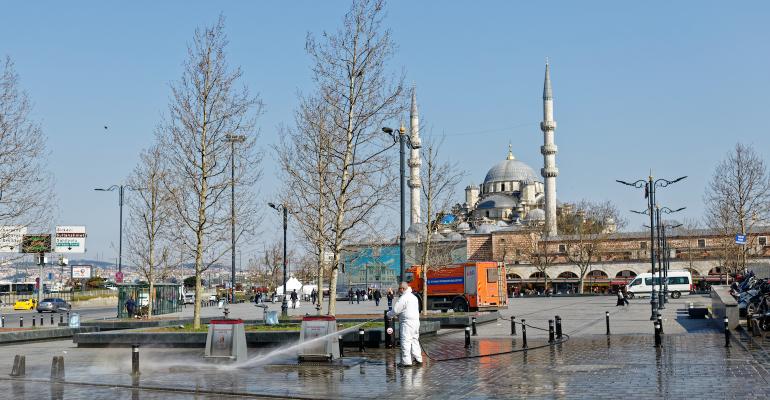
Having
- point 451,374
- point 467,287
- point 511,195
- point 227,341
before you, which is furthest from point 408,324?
point 511,195

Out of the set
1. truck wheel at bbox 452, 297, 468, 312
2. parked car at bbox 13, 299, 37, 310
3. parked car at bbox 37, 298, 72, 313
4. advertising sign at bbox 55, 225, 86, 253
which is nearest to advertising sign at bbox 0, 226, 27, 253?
truck wheel at bbox 452, 297, 468, 312

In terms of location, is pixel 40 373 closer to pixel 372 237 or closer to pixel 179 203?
pixel 179 203

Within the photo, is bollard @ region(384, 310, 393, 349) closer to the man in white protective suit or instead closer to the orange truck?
the man in white protective suit

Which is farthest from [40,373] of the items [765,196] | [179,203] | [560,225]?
[560,225]

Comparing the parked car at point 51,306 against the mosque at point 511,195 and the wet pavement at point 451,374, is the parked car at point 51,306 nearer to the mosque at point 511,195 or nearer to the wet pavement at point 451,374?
the wet pavement at point 451,374

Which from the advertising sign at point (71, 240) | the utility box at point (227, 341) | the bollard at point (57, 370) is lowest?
the bollard at point (57, 370)

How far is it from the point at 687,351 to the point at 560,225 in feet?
324

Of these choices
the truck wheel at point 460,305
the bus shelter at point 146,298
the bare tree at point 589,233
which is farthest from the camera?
the bare tree at point 589,233

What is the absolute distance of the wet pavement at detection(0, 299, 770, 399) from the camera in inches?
500

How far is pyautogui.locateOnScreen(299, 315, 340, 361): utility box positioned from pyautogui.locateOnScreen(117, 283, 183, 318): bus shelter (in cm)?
2040

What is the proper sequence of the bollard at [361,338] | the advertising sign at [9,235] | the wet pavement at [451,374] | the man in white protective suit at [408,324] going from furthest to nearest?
the advertising sign at [9,235], the bollard at [361,338], the man in white protective suit at [408,324], the wet pavement at [451,374]

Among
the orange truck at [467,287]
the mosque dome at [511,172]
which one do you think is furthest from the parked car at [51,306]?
the mosque dome at [511,172]

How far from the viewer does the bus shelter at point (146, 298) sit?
37.5 m

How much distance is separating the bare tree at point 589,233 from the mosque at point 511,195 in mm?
4310
